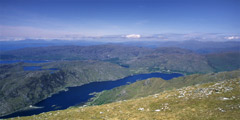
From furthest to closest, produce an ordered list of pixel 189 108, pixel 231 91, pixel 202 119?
pixel 231 91
pixel 189 108
pixel 202 119

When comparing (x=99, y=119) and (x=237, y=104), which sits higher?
(x=237, y=104)

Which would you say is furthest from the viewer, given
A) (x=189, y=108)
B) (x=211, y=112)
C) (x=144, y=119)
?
(x=189, y=108)

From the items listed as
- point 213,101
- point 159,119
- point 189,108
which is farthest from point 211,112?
point 159,119

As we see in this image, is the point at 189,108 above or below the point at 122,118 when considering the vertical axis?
above

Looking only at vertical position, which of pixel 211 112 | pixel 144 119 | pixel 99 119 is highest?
pixel 211 112

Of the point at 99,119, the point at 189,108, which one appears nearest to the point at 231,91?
the point at 189,108

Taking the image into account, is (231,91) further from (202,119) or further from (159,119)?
(159,119)

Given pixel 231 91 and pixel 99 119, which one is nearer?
pixel 99 119

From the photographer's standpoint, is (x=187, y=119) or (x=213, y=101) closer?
(x=187, y=119)

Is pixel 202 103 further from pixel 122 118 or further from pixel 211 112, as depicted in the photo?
pixel 122 118
